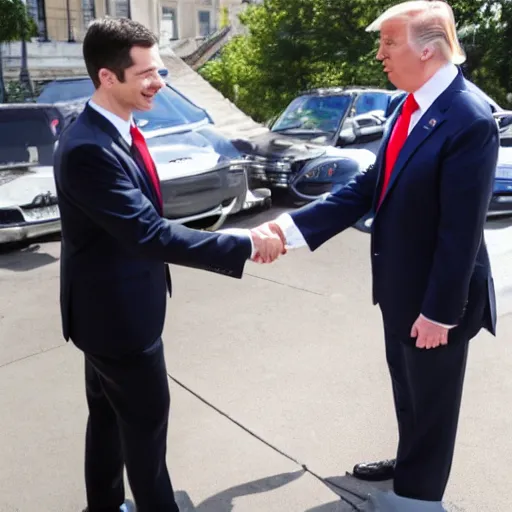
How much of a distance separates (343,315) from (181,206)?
2.77 metres

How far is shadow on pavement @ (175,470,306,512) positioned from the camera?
8.89 feet

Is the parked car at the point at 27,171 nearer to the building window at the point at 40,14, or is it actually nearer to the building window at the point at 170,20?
the building window at the point at 40,14

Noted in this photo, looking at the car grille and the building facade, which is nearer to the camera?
the car grille

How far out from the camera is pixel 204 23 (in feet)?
124

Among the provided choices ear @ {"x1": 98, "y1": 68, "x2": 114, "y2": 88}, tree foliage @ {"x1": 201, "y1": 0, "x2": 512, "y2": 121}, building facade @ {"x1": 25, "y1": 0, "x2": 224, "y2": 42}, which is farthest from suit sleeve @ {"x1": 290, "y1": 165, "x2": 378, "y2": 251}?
building facade @ {"x1": 25, "y1": 0, "x2": 224, "y2": 42}

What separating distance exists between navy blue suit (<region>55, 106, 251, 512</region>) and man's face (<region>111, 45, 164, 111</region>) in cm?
10

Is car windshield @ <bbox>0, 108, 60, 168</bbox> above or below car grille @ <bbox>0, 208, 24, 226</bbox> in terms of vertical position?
above

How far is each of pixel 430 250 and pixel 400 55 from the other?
2.16 feet

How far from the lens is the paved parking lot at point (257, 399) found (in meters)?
2.85

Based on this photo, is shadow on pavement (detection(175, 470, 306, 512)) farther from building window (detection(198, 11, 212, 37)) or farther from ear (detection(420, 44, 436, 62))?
building window (detection(198, 11, 212, 37))

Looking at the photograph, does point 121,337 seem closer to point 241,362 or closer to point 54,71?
point 241,362

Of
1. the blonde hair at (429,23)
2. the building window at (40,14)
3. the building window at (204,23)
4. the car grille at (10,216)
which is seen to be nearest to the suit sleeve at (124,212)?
the blonde hair at (429,23)

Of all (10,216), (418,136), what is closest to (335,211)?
(418,136)

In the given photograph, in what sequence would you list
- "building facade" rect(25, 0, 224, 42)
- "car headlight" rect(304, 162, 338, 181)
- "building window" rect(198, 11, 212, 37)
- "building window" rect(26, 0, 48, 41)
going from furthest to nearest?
"building window" rect(198, 11, 212, 37), "building facade" rect(25, 0, 224, 42), "building window" rect(26, 0, 48, 41), "car headlight" rect(304, 162, 338, 181)
